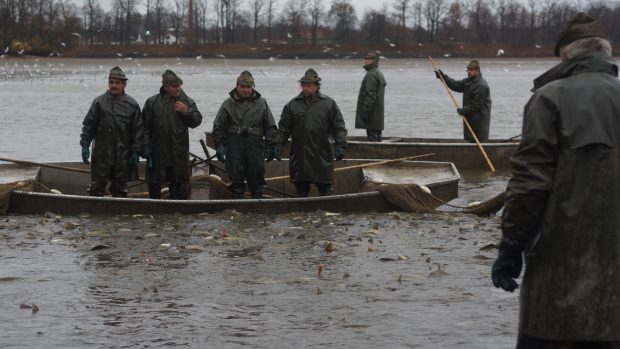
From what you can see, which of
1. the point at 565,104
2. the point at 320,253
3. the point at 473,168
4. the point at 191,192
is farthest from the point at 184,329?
the point at 473,168

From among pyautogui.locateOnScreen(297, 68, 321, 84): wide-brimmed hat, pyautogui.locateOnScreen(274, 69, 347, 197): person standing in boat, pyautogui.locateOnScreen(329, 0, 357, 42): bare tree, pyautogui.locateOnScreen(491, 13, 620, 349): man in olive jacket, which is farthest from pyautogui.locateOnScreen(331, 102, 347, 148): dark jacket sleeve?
pyautogui.locateOnScreen(329, 0, 357, 42): bare tree

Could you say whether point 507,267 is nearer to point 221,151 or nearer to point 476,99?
point 221,151

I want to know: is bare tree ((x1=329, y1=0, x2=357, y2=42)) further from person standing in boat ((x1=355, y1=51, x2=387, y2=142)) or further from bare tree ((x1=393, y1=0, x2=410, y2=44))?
person standing in boat ((x1=355, y1=51, x2=387, y2=142))

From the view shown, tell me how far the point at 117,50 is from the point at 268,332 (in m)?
111

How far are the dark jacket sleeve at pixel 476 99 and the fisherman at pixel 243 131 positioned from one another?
6.24 meters

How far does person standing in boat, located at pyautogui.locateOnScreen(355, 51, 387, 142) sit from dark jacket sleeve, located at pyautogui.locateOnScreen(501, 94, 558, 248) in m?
13.9

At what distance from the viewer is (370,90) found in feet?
62.5

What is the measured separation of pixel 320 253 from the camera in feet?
35.3

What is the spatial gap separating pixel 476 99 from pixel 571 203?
13.7 meters

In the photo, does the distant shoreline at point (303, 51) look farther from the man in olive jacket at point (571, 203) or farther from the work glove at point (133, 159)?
the man in olive jacket at point (571, 203)

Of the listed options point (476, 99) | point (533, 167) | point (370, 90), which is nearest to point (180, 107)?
point (370, 90)

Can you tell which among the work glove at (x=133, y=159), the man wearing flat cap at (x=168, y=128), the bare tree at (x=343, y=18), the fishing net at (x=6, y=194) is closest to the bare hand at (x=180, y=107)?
the man wearing flat cap at (x=168, y=128)

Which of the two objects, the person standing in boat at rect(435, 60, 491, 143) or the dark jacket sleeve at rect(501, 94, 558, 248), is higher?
the dark jacket sleeve at rect(501, 94, 558, 248)

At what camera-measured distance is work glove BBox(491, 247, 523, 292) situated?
5164mm
